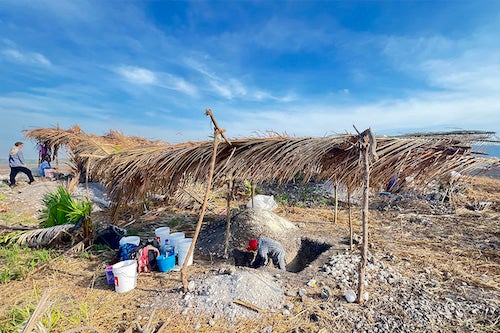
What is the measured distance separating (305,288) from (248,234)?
6.98 feet

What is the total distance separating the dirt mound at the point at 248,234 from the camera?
5.14 m

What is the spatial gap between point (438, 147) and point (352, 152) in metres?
1.02

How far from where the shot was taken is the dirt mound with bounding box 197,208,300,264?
16.9 feet

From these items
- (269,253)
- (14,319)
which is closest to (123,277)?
(14,319)

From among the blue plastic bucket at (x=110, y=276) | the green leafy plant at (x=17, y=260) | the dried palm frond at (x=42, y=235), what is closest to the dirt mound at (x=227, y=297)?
the blue plastic bucket at (x=110, y=276)

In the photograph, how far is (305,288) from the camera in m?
3.37

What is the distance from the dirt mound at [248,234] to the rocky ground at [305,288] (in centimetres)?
3

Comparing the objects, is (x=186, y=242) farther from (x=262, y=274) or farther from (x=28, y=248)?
(x=28, y=248)

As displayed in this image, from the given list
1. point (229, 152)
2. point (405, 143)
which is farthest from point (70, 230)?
point (405, 143)

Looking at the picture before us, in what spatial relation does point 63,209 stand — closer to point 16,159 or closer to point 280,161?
point 280,161

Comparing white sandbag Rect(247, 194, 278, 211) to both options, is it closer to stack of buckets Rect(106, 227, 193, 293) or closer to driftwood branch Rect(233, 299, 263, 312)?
stack of buckets Rect(106, 227, 193, 293)

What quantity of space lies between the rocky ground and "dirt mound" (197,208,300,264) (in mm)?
25

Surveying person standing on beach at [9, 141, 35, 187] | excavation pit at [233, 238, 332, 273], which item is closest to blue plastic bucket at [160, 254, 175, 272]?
excavation pit at [233, 238, 332, 273]

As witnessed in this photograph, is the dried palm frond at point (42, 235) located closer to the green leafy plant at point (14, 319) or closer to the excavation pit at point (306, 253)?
the green leafy plant at point (14, 319)
